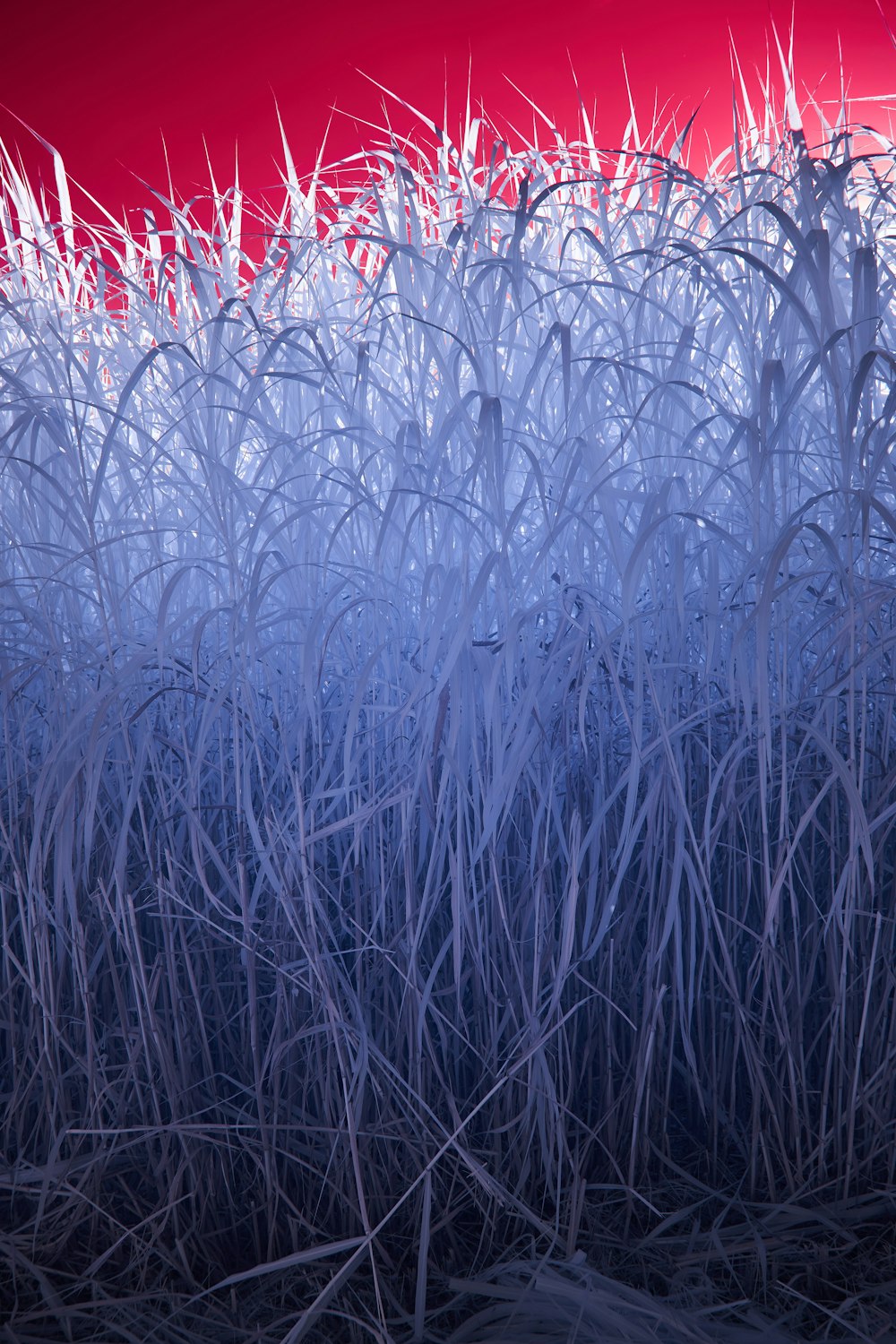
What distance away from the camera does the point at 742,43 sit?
424 cm

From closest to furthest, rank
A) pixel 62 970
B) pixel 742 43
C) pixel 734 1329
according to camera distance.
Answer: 1. pixel 734 1329
2. pixel 62 970
3. pixel 742 43

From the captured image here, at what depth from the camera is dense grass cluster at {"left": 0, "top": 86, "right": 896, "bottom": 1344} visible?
58 cm

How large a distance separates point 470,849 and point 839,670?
279 millimetres

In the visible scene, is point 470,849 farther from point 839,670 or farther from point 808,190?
point 808,190

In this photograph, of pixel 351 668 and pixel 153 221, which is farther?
pixel 153 221

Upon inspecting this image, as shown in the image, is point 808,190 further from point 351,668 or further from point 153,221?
point 153,221

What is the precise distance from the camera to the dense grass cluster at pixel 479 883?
58 centimetres

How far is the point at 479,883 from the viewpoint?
0.68m

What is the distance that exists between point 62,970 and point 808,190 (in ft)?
2.60

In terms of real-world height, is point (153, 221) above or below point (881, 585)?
above

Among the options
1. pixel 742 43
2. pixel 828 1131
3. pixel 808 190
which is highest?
pixel 742 43

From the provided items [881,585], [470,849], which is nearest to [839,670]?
[881,585]

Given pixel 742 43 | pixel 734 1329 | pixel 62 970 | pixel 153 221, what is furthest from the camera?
pixel 742 43

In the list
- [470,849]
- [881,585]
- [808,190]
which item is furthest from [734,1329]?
[808,190]
